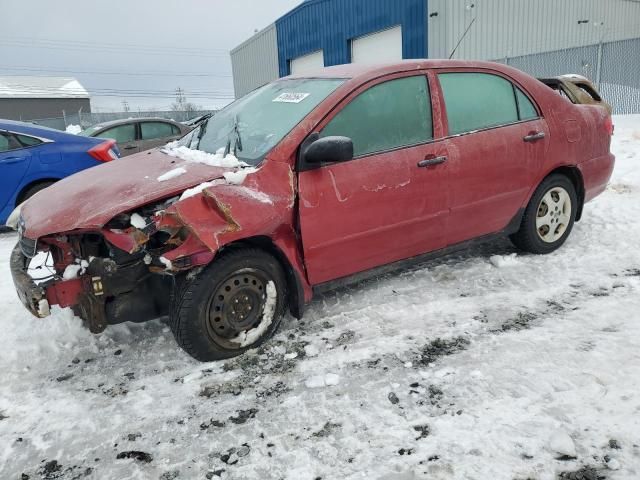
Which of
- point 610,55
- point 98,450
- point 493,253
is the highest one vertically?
point 610,55

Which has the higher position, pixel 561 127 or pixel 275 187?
pixel 561 127

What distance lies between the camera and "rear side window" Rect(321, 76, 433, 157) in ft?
10.3

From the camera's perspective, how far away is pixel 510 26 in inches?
682

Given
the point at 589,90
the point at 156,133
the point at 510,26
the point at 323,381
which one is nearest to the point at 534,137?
the point at 589,90

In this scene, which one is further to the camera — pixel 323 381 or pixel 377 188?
pixel 377 188

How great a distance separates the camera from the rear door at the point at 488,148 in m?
3.57

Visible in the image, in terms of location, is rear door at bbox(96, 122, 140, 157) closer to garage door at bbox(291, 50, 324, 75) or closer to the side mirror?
the side mirror

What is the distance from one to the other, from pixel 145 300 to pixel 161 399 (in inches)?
23.3

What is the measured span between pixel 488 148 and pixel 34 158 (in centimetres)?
510

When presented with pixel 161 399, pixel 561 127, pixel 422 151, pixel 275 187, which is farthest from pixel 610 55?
pixel 161 399

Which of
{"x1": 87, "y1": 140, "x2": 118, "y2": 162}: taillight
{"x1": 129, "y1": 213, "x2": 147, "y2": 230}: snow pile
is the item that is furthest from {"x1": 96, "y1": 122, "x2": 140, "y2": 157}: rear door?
{"x1": 129, "y1": 213, "x2": 147, "y2": 230}: snow pile

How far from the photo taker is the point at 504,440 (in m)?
2.10

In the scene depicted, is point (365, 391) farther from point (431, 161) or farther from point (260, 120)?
point (260, 120)

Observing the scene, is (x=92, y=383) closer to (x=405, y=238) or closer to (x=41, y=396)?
(x=41, y=396)
